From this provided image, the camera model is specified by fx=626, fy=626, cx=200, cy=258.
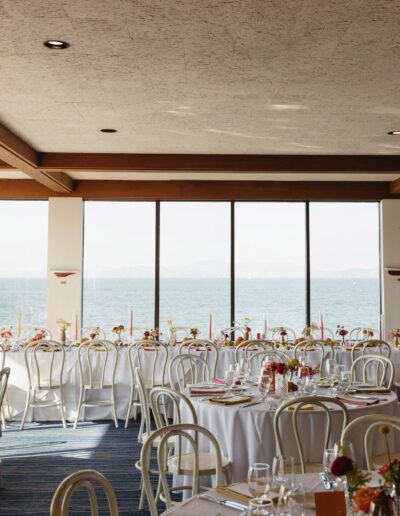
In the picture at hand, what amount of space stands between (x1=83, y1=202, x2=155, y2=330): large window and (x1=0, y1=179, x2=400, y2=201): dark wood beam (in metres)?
13.3

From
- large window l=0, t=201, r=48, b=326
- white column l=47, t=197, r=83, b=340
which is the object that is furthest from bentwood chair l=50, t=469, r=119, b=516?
large window l=0, t=201, r=48, b=326

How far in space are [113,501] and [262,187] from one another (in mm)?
8736

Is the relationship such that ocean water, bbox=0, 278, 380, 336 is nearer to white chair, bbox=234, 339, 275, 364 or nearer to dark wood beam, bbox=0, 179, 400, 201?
dark wood beam, bbox=0, 179, 400, 201

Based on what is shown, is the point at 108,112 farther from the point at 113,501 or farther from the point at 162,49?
the point at 113,501

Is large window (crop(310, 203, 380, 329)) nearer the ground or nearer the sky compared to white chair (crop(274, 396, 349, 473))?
nearer the sky

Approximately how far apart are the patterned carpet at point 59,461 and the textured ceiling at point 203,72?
11.1ft

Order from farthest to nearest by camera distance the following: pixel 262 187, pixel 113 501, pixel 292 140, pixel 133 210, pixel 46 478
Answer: pixel 133 210 < pixel 262 187 < pixel 292 140 < pixel 46 478 < pixel 113 501

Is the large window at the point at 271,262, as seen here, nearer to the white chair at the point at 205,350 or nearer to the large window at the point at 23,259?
the large window at the point at 23,259

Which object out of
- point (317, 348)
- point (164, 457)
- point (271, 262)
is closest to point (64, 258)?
point (317, 348)

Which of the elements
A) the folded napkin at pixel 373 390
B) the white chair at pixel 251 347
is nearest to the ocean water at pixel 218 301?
the white chair at pixel 251 347

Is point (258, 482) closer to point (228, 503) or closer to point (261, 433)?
point (228, 503)

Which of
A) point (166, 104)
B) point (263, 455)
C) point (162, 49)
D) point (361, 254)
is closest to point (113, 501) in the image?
point (263, 455)

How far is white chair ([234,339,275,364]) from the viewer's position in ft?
24.9

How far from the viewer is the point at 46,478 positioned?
5.45 meters
